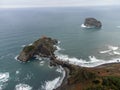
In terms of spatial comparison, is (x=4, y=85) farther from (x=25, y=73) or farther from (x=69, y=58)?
(x=69, y=58)

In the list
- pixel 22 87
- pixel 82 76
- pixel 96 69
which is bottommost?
pixel 96 69

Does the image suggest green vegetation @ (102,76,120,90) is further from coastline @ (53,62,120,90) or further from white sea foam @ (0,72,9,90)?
white sea foam @ (0,72,9,90)

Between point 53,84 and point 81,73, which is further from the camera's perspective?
point 53,84

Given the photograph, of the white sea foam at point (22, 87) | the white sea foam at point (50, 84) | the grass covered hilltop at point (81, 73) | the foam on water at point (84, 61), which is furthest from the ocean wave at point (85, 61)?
the white sea foam at point (22, 87)

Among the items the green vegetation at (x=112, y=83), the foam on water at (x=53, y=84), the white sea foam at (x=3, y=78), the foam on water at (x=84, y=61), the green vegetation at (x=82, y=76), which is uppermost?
the green vegetation at (x=112, y=83)

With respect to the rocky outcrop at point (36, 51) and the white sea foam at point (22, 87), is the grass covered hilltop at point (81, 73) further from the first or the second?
the white sea foam at point (22, 87)

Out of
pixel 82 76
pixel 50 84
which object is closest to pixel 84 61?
Answer: pixel 82 76

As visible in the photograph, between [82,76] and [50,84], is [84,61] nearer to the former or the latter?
[82,76]

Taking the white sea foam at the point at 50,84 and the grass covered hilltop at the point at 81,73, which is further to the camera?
the white sea foam at the point at 50,84

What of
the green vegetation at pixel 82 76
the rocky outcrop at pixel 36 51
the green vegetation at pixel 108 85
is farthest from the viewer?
the rocky outcrop at pixel 36 51
